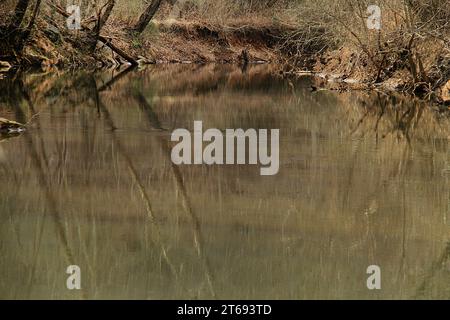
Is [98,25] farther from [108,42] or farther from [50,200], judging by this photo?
[50,200]

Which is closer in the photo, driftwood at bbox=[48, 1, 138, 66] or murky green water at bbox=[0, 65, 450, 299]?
murky green water at bbox=[0, 65, 450, 299]

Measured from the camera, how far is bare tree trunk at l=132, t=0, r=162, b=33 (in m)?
41.7

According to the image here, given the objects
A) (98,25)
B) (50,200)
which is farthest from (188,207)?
(98,25)

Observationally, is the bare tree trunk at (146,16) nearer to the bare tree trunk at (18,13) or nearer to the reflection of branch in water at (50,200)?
the bare tree trunk at (18,13)

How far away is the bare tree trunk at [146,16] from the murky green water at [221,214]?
1043 inches

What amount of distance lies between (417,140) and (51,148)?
225 inches

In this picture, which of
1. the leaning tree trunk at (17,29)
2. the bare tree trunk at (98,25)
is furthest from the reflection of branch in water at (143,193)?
the bare tree trunk at (98,25)

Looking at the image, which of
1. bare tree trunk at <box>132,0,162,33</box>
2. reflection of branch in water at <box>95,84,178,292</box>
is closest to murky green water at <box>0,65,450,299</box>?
reflection of branch in water at <box>95,84,178,292</box>

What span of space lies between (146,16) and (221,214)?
35119 mm

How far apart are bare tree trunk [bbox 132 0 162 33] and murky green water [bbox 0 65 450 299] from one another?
2648cm

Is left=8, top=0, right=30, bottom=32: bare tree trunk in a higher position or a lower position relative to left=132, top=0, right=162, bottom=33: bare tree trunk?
lower

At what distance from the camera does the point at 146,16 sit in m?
42.2

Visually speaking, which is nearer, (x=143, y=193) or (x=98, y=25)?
(x=143, y=193)

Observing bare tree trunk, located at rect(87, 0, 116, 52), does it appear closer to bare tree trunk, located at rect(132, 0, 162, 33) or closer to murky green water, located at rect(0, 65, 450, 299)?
bare tree trunk, located at rect(132, 0, 162, 33)
